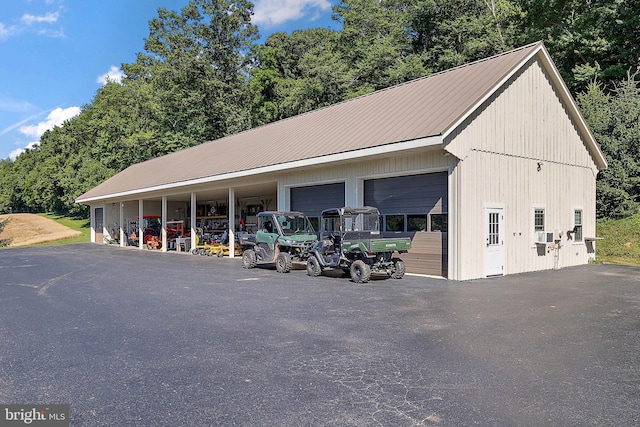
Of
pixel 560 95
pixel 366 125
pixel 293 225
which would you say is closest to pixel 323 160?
pixel 366 125

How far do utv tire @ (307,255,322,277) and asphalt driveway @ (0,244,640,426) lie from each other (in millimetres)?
2585

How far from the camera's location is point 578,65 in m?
26.0

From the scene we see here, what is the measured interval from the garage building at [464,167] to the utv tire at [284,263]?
106 inches

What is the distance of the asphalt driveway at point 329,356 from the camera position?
3828 mm

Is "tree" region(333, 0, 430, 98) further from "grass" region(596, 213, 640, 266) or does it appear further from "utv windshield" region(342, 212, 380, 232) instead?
"utv windshield" region(342, 212, 380, 232)

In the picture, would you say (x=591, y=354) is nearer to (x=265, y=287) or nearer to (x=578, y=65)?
(x=265, y=287)

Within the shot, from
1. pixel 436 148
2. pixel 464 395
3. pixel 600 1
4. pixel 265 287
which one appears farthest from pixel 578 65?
pixel 464 395

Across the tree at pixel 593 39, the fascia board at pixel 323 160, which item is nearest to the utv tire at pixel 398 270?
the fascia board at pixel 323 160

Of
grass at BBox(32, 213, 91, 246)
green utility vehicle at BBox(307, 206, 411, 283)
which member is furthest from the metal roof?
grass at BBox(32, 213, 91, 246)

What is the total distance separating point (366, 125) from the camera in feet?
49.9

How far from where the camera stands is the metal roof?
1266 cm

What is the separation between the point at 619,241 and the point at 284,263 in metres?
13.6

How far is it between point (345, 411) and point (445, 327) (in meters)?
3.37

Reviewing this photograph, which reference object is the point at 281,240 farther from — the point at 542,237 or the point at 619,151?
the point at 619,151
